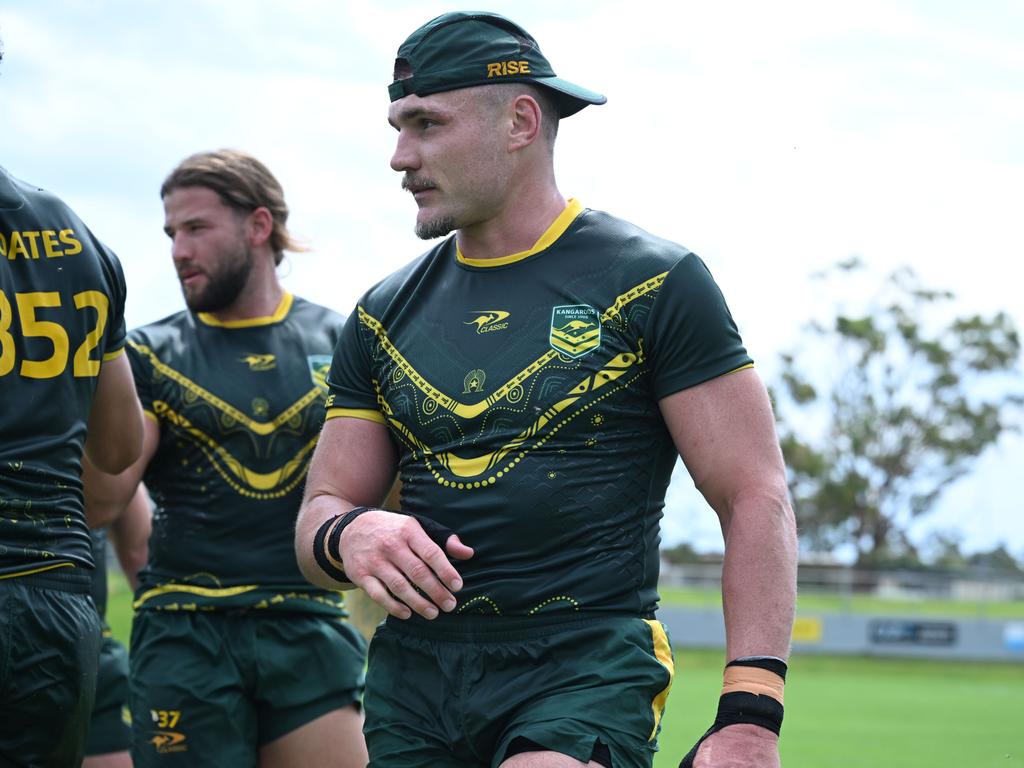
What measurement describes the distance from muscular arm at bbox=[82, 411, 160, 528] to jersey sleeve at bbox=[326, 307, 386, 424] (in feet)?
4.27

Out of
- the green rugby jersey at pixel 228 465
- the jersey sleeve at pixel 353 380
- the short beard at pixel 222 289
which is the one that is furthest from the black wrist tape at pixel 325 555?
the short beard at pixel 222 289

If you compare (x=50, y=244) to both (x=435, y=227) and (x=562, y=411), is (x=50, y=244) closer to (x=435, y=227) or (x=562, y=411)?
(x=435, y=227)

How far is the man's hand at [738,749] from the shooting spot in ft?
10.5

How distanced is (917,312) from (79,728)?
56189 millimetres

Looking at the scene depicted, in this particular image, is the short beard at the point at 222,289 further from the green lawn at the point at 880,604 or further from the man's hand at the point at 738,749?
the green lawn at the point at 880,604

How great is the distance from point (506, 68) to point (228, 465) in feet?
8.09

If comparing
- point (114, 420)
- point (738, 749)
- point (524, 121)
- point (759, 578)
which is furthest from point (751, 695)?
point (114, 420)

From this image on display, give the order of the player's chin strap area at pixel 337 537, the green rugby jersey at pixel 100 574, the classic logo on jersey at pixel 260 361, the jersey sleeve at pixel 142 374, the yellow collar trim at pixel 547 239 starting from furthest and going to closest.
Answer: the green rugby jersey at pixel 100 574, the classic logo on jersey at pixel 260 361, the jersey sleeve at pixel 142 374, the yellow collar trim at pixel 547 239, the player's chin strap area at pixel 337 537

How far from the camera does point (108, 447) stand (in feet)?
14.9

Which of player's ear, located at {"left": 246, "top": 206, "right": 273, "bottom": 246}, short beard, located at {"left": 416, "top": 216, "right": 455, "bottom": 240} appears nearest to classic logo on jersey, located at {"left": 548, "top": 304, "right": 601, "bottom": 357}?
short beard, located at {"left": 416, "top": 216, "right": 455, "bottom": 240}

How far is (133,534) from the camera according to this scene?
6922 millimetres

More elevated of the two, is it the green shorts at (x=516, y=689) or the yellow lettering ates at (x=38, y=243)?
the yellow lettering ates at (x=38, y=243)

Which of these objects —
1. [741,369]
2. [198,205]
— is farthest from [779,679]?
[198,205]

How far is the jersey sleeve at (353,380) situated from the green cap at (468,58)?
664 mm
